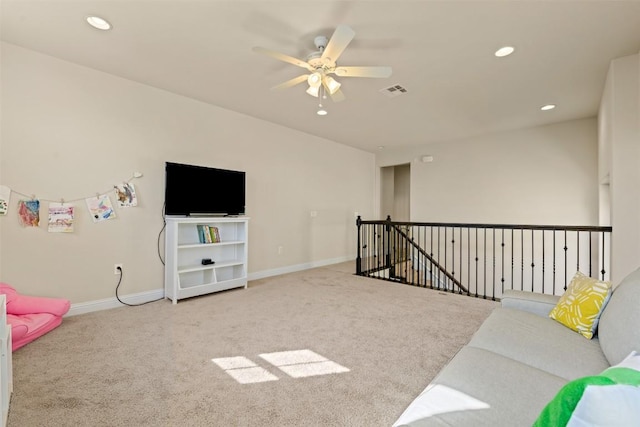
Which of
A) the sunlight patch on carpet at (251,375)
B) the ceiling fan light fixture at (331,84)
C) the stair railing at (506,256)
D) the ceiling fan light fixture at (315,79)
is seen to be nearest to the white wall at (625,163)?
the stair railing at (506,256)

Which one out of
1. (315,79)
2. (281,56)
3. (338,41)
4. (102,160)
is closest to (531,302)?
(338,41)

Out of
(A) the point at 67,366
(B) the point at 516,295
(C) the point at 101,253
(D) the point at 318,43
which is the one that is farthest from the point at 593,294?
(C) the point at 101,253

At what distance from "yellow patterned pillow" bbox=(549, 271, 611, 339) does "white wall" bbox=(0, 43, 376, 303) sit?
3.83 meters

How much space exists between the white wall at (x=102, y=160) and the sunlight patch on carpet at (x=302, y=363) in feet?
7.50

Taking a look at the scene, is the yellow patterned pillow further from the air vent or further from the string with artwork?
the string with artwork

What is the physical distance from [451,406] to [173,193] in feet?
11.6

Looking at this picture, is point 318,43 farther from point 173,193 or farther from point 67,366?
point 67,366

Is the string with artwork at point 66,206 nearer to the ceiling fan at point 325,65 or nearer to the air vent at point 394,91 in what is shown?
the ceiling fan at point 325,65

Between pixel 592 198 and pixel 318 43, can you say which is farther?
pixel 592 198

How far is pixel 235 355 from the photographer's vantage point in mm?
2164

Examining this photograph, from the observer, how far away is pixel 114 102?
3.25 m

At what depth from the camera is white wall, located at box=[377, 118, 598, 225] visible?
4562mm

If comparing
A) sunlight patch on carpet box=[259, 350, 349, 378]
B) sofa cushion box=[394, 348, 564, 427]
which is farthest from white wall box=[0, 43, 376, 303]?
sofa cushion box=[394, 348, 564, 427]

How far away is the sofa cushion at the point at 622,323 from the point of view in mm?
1179
